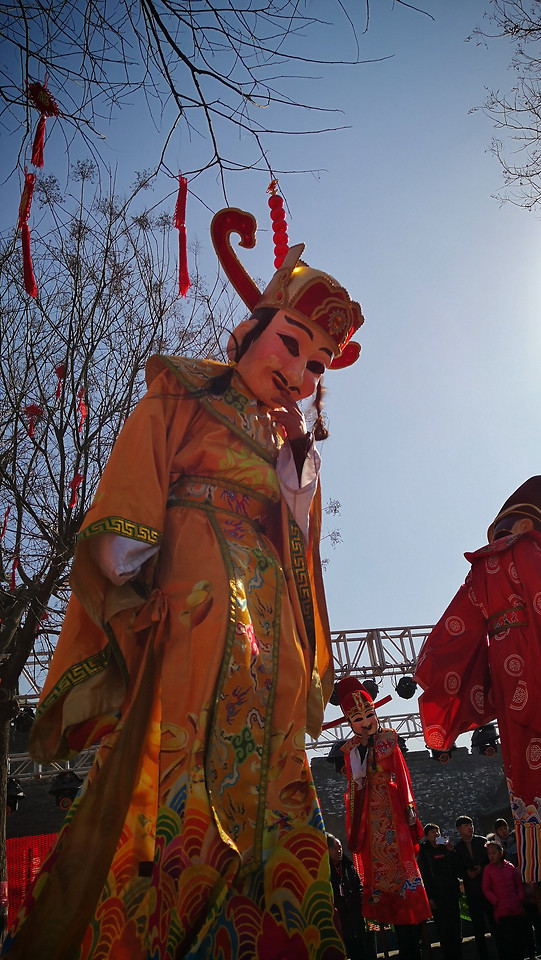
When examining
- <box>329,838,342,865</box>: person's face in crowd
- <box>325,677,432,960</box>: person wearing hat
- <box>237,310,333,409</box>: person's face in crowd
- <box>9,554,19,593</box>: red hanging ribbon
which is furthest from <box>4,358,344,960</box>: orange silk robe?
<box>9,554,19,593</box>: red hanging ribbon

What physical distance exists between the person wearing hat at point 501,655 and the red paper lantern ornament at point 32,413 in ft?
14.1

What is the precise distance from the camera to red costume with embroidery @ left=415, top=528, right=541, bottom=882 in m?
2.98

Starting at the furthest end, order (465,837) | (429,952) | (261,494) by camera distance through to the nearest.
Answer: (465,837) → (429,952) → (261,494)

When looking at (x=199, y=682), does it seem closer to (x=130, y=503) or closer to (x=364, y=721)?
(x=130, y=503)

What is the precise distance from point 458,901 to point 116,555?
5.42 meters

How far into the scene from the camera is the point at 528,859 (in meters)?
2.83

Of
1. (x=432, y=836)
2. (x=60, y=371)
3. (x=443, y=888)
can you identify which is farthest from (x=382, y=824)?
(x=60, y=371)

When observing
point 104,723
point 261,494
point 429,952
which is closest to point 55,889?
point 104,723

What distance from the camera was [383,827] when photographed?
5.43 meters

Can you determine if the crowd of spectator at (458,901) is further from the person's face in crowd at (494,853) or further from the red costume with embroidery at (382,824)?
the red costume with embroidery at (382,824)

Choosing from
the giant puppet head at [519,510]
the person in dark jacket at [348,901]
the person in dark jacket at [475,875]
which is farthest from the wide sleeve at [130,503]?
the person in dark jacket at [475,875]

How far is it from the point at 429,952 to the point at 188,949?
16.5ft

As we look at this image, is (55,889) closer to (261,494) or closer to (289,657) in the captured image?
(289,657)

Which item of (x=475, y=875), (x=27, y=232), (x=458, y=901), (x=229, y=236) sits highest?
(x=27, y=232)
